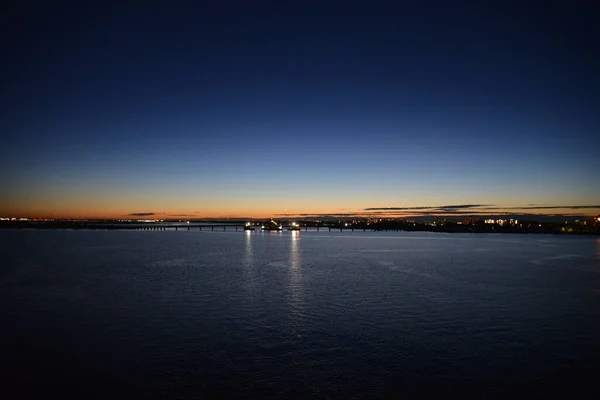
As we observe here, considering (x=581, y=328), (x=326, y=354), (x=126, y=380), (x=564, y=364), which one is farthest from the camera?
(x=581, y=328)

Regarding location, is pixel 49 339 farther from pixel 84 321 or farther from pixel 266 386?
pixel 266 386

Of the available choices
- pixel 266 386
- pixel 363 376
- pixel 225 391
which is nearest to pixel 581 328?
pixel 363 376

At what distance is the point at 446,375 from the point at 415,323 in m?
7.57

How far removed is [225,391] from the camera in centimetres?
1373

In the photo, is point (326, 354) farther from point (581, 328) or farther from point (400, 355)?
point (581, 328)

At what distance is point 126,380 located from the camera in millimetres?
14680

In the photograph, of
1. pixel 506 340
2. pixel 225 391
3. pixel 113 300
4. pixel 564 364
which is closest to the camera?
pixel 225 391

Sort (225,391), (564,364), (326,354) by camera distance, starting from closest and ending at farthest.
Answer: (225,391), (564,364), (326,354)

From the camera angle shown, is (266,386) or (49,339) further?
(49,339)

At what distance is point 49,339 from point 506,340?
20.9m

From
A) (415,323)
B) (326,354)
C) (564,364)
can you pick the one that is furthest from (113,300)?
(564,364)

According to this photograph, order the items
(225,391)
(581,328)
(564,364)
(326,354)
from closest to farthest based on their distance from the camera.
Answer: (225,391)
(564,364)
(326,354)
(581,328)

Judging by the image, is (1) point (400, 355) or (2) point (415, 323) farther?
(2) point (415, 323)

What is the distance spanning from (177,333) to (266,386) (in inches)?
318
